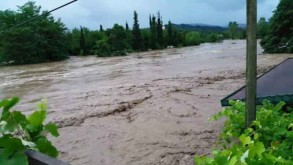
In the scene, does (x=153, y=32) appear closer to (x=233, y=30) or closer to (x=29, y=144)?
(x=233, y=30)

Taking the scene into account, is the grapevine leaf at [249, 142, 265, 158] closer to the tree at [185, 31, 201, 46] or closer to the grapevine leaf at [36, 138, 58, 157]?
the grapevine leaf at [36, 138, 58, 157]

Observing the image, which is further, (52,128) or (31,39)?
(31,39)

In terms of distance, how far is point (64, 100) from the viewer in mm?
12984

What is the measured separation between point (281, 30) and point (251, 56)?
29.8 m

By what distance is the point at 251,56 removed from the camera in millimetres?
2754

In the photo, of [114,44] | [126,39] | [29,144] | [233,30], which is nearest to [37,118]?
[29,144]

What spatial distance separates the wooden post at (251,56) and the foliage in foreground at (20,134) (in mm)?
1588

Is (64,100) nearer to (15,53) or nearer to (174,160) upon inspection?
(174,160)

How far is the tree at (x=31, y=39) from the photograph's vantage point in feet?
124

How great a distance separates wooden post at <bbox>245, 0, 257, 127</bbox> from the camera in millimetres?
2704

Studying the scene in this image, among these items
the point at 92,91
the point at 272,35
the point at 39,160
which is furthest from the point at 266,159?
the point at 272,35

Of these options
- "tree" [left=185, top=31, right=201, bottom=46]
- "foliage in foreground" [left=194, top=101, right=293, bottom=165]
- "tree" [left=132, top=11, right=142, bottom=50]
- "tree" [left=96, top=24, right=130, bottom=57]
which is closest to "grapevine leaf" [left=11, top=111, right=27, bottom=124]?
"foliage in foreground" [left=194, top=101, right=293, bottom=165]

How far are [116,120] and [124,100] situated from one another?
243 centimetres

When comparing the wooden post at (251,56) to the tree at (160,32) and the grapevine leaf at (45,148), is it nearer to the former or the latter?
the grapevine leaf at (45,148)
